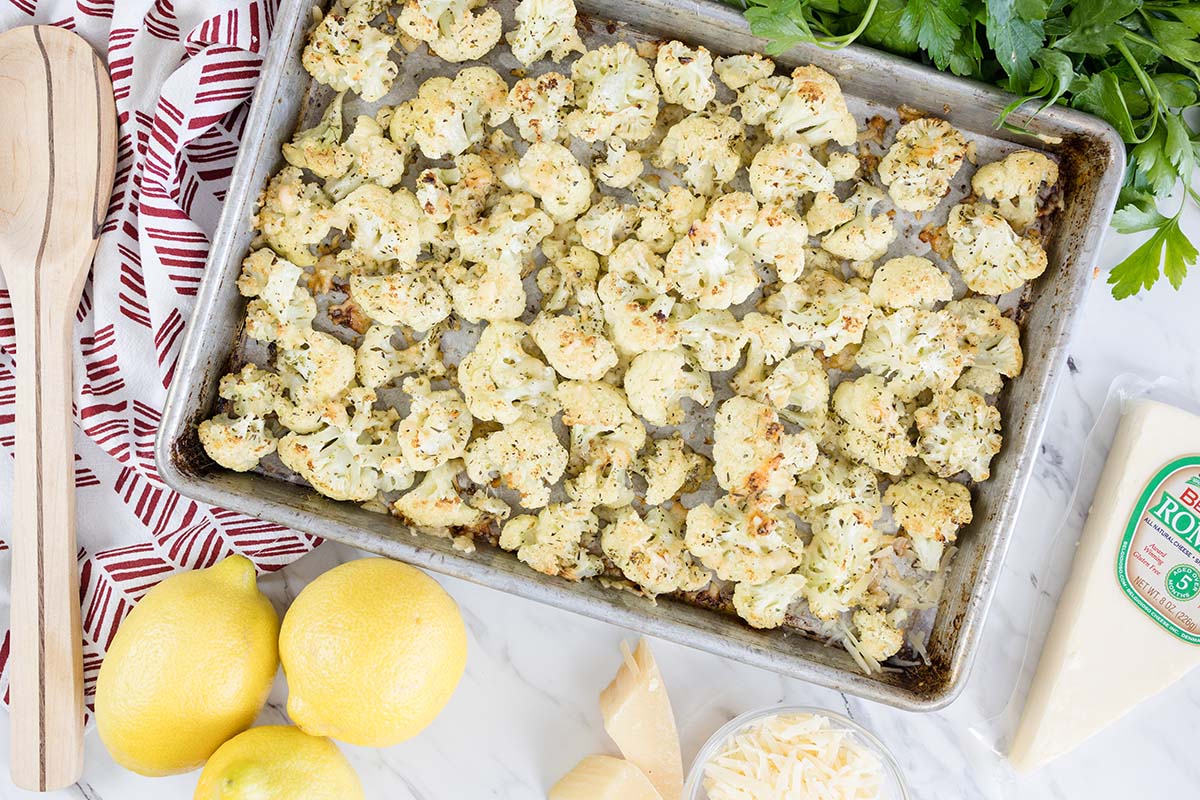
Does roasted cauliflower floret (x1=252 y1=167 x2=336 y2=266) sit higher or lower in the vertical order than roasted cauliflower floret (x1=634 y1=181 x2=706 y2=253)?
lower

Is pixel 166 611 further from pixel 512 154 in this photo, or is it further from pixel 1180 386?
pixel 1180 386

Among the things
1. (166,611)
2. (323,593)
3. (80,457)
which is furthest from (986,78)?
(80,457)

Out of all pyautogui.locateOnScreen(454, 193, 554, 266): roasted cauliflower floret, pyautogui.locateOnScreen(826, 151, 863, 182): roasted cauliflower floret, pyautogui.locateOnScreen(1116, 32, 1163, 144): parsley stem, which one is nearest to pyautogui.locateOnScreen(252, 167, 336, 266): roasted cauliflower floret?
pyautogui.locateOnScreen(454, 193, 554, 266): roasted cauliflower floret

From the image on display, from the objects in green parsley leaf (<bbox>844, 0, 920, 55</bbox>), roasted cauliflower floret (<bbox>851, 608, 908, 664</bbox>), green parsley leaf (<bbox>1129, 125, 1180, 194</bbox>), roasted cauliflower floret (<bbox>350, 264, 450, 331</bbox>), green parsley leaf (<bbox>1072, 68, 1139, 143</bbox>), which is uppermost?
green parsley leaf (<bbox>844, 0, 920, 55</bbox>)

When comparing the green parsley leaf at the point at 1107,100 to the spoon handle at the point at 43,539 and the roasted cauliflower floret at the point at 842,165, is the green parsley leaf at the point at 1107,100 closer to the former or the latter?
the roasted cauliflower floret at the point at 842,165

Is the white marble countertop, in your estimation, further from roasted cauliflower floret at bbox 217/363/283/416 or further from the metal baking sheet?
roasted cauliflower floret at bbox 217/363/283/416

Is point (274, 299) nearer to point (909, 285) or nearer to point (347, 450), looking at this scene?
point (347, 450)
